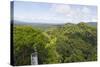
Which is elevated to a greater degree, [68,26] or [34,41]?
[68,26]

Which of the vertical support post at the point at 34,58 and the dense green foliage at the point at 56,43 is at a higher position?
the dense green foliage at the point at 56,43

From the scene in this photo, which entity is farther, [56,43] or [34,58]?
[56,43]

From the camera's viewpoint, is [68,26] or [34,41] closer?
[34,41]

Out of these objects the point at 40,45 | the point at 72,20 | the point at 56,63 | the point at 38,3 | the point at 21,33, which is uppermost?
the point at 38,3

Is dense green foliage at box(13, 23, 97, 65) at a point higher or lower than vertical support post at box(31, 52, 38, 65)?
higher

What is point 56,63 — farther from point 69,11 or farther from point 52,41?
point 69,11

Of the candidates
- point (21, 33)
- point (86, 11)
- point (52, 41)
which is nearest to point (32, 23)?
point (21, 33)

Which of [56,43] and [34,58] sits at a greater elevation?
[56,43]
